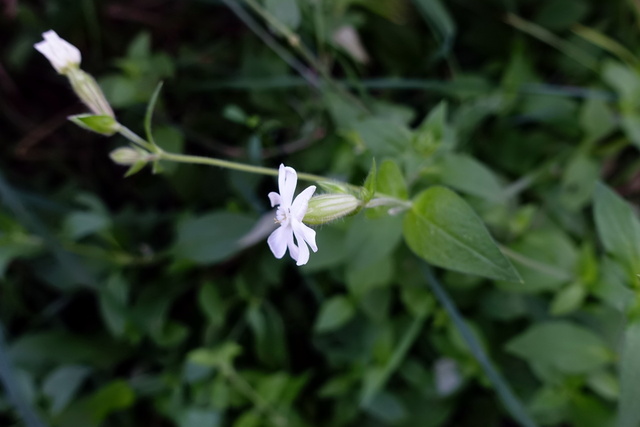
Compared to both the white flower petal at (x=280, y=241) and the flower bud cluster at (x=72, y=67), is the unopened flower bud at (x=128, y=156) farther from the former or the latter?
the white flower petal at (x=280, y=241)

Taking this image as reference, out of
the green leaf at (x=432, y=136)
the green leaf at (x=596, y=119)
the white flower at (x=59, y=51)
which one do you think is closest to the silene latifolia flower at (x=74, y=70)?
the white flower at (x=59, y=51)

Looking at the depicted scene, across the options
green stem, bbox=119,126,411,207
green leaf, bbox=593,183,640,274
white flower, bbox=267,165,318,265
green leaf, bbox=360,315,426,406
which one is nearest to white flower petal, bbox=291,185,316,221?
white flower, bbox=267,165,318,265

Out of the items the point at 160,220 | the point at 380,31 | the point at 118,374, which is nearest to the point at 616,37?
the point at 380,31

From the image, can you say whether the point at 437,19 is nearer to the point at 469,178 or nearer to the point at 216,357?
the point at 469,178

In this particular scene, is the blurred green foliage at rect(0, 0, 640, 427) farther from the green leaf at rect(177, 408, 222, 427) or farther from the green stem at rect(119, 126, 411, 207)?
the green stem at rect(119, 126, 411, 207)

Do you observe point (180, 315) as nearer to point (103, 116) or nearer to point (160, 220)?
point (160, 220)

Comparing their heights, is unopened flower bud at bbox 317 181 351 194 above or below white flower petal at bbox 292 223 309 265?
above

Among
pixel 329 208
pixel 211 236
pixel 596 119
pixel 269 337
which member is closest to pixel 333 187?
pixel 329 208
